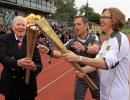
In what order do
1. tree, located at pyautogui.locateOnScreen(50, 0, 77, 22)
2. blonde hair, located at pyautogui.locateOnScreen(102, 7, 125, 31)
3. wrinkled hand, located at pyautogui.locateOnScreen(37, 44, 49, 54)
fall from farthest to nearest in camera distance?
tree, located at pyautogui.locateOnScreen(50, 0, 77, 22) → wrinkled hand, located at pyautogui.locateOnScreen(37, 44, 49, 54) → blonde hair, located at pyautogui.locateOnScreen(102, 7, 125, 31)

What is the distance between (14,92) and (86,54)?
1.67m

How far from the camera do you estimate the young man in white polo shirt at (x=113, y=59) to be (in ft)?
13.8

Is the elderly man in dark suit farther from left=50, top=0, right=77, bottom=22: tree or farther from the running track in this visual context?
left=50, top=0, right=77, bottom=22: tree

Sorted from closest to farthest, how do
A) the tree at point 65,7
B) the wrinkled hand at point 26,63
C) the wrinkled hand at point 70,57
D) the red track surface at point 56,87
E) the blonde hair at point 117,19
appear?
the wrinkled hand at point 70,57 < the blonde hair at point 117,19 < the wrinkled hand at point 26,63 < the red track surface at point 56,87 < the tree at point 65,7

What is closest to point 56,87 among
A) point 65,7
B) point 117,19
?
point 117,19

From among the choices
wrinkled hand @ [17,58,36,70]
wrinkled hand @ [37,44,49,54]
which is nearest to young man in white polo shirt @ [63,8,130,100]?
wrinkled hand @ [17,58,36,70]

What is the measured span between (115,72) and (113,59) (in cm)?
27

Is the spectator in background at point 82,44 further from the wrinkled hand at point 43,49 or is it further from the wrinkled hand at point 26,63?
the wrinkled hand at point 26,63

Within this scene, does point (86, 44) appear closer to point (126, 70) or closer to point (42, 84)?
point (126, 70)

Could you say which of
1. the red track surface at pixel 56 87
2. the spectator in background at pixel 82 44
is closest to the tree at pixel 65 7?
the red track surface at pixel 56 87

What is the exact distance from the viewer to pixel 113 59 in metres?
4.16

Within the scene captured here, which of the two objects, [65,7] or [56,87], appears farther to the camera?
[65,7]

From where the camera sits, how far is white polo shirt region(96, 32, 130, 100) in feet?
14.0

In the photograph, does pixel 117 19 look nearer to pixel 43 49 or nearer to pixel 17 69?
pixel 43 49
